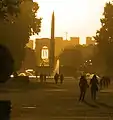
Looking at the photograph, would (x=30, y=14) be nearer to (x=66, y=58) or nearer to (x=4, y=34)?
(x=4, y=34)

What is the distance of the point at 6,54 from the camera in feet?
25.7

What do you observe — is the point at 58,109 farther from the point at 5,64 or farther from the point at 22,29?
the point at 22,29

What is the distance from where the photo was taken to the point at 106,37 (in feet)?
275

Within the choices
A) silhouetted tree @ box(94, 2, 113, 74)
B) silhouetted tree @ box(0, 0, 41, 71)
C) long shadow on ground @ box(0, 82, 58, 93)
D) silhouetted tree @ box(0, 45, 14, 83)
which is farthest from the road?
silhouetted tree @ box(94, 2, 113, 74)

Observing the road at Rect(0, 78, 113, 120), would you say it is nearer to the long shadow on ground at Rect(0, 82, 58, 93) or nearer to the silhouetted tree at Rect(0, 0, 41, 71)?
the long shadow on ground at Rect(0, 82, 58, 93)

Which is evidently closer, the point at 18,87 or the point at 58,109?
the point at 58,109

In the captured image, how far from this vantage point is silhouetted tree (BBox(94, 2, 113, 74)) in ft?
267

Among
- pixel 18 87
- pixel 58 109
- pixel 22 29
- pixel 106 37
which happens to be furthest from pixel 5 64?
pixel 106 37

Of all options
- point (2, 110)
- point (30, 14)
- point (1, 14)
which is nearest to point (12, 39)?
point (30, 14)

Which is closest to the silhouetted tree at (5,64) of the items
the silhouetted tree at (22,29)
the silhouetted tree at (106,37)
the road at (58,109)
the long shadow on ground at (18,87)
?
the road at (58,109)

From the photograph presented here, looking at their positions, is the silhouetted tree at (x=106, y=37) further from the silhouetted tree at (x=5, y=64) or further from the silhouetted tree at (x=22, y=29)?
the silhouetted tree at (x=5, y=64)

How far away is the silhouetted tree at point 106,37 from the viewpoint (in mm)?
81500

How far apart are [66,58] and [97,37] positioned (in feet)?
286

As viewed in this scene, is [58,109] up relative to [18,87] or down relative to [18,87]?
down
